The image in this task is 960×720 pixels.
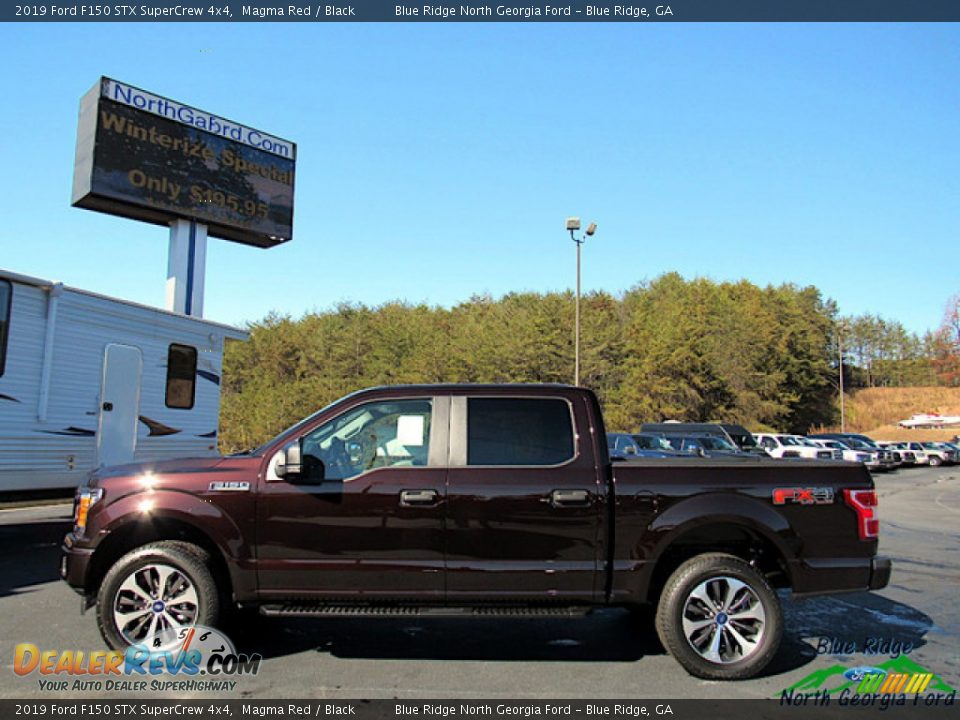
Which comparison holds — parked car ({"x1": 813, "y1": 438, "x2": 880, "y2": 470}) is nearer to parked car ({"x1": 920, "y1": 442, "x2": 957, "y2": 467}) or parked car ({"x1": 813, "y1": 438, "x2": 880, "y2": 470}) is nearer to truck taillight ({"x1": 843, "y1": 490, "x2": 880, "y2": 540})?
parked car ({"x1": 920, "y1": 442, "x2": 957, "y2": 467})

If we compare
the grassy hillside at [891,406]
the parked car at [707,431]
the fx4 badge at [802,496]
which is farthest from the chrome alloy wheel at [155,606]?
the grassy hillside at [891,406]

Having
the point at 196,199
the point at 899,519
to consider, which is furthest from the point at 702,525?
the point at 196,199

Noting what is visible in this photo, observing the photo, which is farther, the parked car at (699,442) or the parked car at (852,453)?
the parked car at (852,453)

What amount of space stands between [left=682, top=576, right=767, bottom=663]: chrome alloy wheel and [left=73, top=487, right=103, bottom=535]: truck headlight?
13.0ft

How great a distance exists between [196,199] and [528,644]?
19.1 meters

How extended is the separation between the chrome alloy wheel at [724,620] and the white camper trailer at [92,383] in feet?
24.1

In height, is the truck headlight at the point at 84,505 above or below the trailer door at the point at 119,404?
below

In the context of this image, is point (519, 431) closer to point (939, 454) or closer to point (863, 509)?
point (863, 509)

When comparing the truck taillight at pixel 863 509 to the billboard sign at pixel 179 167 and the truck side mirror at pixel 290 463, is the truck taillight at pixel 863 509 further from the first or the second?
the billboard sign at pixel 179 167

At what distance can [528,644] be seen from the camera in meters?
5.14

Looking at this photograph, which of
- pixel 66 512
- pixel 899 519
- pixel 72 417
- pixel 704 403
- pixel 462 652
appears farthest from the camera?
pixel 704 403

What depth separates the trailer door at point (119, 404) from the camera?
908cm

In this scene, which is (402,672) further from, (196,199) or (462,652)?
(196,199)

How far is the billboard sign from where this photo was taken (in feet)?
62.3
